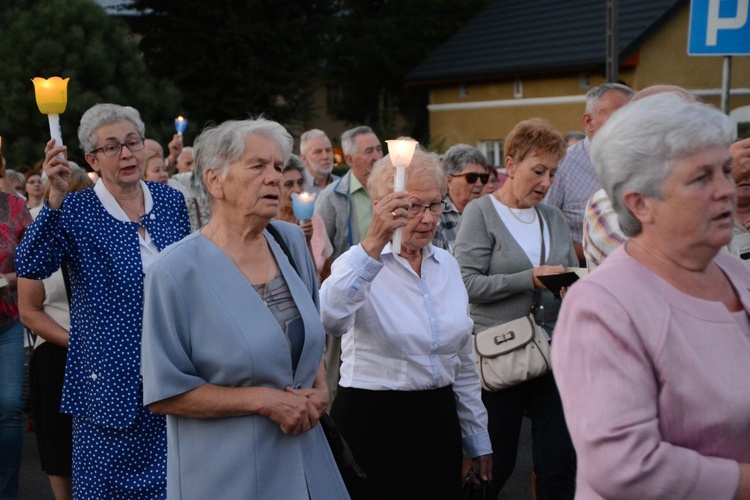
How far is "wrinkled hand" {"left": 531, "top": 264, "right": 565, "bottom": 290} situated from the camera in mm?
4824

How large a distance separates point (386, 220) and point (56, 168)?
156 centimetres

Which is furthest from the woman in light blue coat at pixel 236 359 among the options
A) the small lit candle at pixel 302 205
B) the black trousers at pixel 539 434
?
the small lit candle at pixel 302 205

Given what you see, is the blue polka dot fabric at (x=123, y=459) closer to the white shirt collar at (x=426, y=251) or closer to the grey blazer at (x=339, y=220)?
the white shirt collar at (x=426, y=251)

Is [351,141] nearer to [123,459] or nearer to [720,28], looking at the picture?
[720,28]

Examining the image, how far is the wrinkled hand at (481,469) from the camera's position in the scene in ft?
14.5

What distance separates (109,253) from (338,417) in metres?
1.31

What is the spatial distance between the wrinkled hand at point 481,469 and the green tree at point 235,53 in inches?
1372

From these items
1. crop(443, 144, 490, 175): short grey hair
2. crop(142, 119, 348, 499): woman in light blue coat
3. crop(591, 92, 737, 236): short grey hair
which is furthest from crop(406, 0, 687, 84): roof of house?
crop(591, 92, 737, 236): short grey hair

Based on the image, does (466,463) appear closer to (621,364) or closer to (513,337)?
(513,337)

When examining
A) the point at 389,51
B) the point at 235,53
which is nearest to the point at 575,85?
the point at 235,53

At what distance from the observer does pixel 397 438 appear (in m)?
4.12

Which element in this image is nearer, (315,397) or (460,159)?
(315,397)

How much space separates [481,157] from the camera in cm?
809

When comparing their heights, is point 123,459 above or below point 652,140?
below
